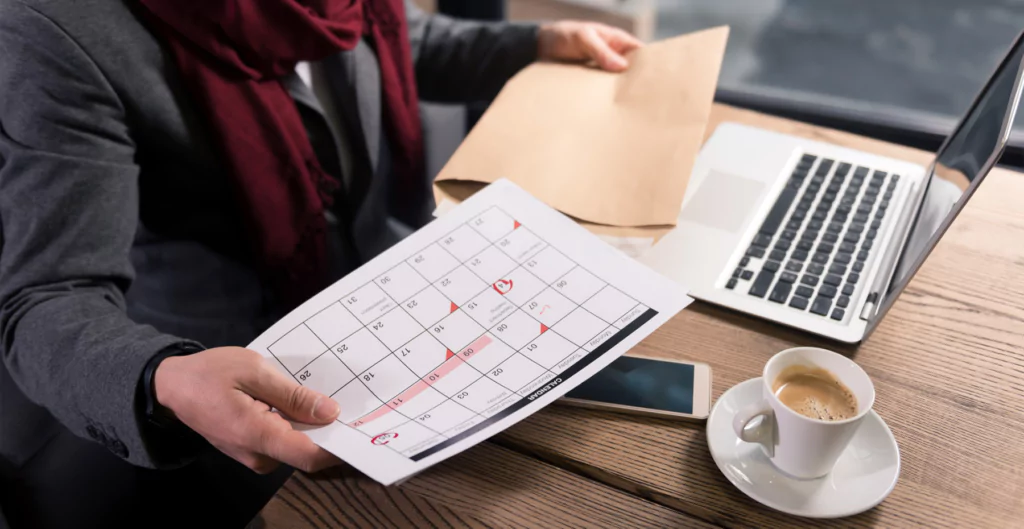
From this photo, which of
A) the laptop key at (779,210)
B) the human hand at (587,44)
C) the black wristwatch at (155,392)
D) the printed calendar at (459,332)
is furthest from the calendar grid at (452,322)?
the human hand at (587,44)

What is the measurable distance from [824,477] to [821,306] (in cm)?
18

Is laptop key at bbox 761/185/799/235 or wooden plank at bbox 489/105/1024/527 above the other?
laptop key at bbox 761/185/799/235

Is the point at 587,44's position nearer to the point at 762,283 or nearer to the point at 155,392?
the point at 762,283

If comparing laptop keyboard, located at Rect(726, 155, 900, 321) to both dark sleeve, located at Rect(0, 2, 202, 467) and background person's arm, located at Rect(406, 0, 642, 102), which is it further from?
dark sleeve, located at Rect(0, 2, 202, 467)

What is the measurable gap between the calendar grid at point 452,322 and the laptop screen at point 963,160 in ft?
0.78

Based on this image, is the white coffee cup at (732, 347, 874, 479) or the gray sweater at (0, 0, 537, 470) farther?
the gray sweater at (0, 0, 537, 470)

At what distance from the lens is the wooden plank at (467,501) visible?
0.55 m

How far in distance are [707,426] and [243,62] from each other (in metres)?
0.63

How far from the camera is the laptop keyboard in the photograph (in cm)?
71

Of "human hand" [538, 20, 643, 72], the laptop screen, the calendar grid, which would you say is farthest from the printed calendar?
"human hand" [538, 20, 643, 72]

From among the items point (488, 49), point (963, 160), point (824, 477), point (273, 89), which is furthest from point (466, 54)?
point (824, 477)

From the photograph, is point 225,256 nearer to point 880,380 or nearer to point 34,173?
point 34,173

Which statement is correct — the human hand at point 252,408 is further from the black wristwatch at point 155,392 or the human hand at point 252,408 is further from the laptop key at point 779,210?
the laptop key at point 779,210

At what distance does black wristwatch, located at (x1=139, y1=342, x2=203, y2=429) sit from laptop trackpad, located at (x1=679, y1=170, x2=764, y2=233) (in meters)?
0.52
